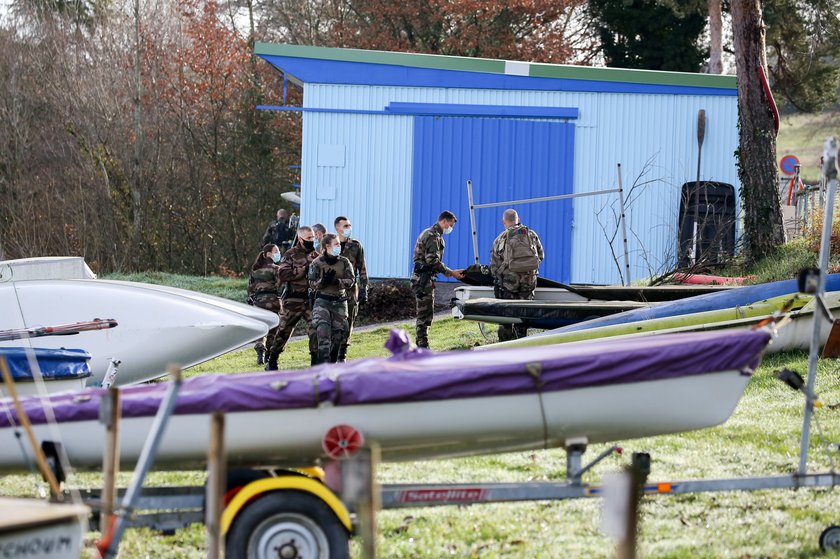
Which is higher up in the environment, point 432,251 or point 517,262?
point 432,251

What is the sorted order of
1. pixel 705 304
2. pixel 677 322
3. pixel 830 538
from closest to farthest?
pixel 830 538 < pixel 677 322 < pixel 705 304

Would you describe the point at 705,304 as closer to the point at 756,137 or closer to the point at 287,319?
→ the point at 287,319

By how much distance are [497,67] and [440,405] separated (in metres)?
16.5

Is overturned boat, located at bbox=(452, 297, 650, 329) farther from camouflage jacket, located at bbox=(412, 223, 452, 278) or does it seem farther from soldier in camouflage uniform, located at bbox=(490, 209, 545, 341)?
camouflage jacket, located at bbox=(412, 223, 452, 278)

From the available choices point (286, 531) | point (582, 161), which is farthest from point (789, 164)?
point (286, 531)

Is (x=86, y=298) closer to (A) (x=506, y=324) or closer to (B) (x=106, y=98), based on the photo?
(A) (x=506, y=324)

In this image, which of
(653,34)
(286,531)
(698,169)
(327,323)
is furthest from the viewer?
(653,34)

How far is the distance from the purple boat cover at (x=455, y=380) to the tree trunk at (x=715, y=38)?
81.3ft

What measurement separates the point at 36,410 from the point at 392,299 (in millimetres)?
15324

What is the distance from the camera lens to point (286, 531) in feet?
18.0

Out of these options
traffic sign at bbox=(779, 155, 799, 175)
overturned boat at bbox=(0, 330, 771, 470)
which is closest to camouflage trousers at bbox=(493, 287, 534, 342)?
overturned boat at bbox=(0, 330, 771, 470)

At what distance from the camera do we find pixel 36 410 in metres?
5.71

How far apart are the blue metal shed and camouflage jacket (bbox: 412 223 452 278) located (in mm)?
5747

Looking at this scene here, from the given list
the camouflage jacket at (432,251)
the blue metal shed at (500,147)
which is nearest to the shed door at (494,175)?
the blue metal shed at (500,147)
